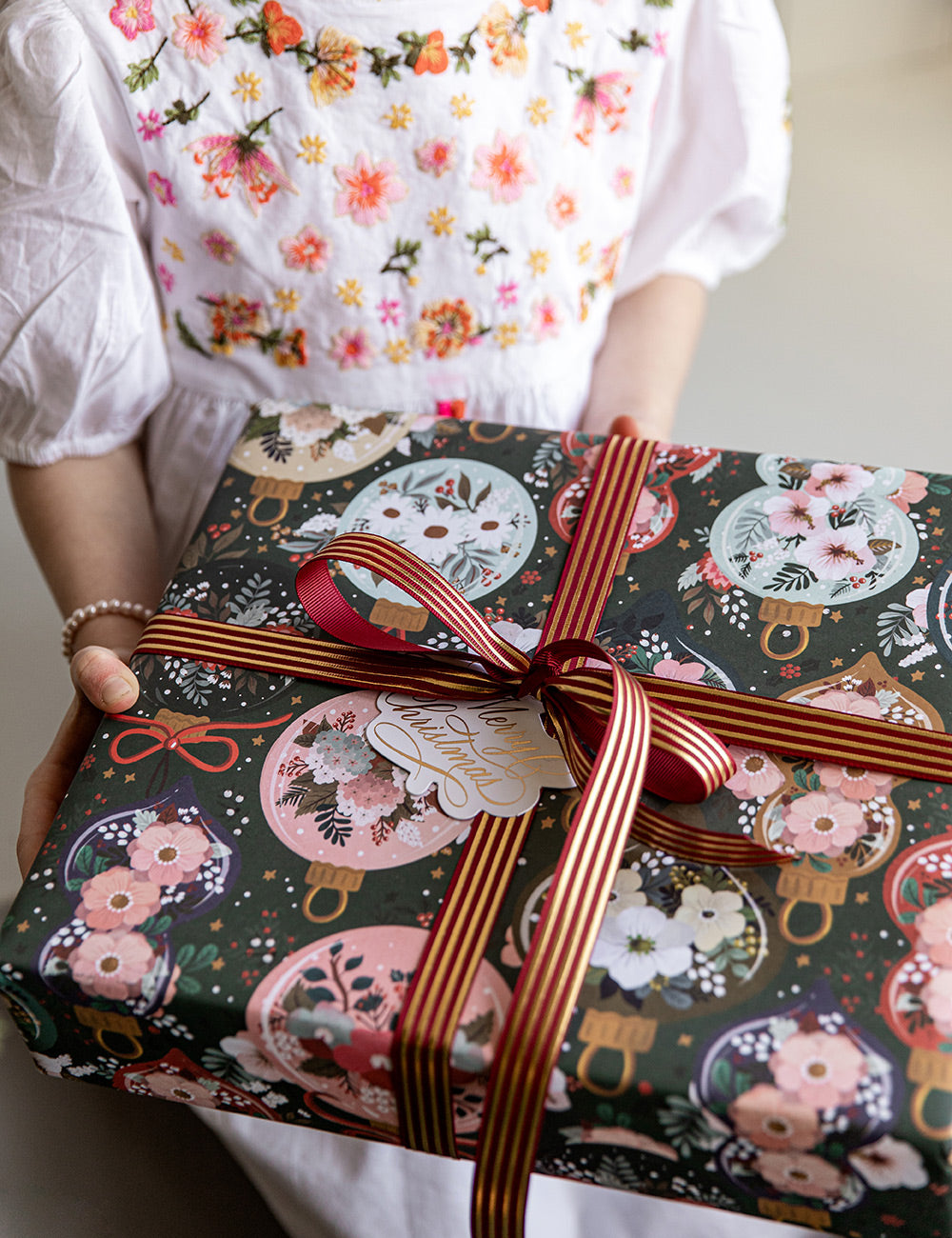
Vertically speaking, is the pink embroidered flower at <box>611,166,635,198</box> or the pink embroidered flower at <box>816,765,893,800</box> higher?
the pink embroidered flower at <box>611,166,635,198</box>

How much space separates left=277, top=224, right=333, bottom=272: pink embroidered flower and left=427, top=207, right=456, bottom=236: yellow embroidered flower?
7 centimetres

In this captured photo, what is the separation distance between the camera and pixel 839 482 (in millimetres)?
514

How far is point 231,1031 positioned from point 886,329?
43.1 inches

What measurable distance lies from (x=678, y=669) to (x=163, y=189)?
0.42m

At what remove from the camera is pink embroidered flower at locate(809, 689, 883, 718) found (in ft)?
1.41

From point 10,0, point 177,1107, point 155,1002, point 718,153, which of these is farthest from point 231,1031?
point 718,153

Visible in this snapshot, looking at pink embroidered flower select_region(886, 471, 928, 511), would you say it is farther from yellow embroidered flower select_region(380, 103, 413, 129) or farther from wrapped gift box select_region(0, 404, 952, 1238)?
yellow embroidered flower select_region(380, 103, 413, 129)

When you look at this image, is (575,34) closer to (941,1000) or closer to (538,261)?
(538,261)

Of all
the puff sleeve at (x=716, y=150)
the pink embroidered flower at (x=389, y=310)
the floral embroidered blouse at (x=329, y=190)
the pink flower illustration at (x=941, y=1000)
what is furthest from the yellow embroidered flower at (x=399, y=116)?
the pink flower illustration at (x=941, y=1000)

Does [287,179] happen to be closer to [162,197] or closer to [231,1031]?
[162,197]

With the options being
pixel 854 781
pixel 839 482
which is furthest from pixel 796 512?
pixel 854 781

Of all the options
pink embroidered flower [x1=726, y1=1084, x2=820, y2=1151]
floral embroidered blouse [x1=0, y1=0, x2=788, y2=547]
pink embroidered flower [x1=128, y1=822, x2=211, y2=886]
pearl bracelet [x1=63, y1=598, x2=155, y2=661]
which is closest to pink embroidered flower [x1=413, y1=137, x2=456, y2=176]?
floral embroidered blouse [x1=0, y1=0, x2=788, y2=547]

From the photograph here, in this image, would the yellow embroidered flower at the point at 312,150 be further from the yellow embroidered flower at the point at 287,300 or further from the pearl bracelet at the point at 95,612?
the pearl bracelet at the point at 95,612

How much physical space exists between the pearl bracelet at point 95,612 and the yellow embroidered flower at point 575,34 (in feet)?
1.45
